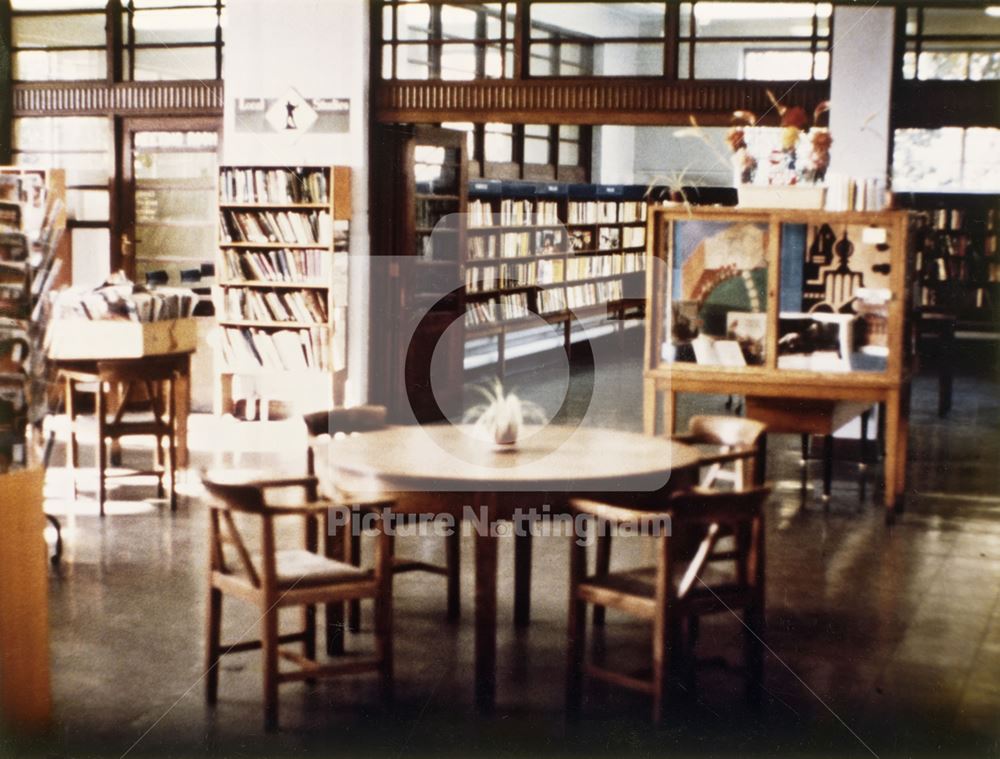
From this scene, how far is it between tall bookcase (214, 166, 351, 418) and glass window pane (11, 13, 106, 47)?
74.0 inches

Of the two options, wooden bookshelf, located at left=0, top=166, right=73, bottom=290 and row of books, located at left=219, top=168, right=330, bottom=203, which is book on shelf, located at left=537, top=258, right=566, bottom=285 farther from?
wooden bookshelf, located at left=0, top=166, right=73, bottom=290

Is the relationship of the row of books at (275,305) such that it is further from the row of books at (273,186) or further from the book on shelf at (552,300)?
the book on shelf at (552,300)

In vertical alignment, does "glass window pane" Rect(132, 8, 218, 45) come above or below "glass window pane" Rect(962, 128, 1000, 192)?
above

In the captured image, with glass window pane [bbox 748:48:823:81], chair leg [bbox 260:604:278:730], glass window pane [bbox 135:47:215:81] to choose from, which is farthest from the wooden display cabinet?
glass window pane [bbox 135:47:215:81]

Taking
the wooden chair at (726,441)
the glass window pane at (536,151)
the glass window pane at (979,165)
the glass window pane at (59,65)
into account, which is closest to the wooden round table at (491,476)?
the wooden chair at (726,441)

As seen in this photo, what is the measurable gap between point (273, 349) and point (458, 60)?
8.15ft

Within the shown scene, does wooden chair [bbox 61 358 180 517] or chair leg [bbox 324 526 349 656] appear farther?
wooden chair [bbox 61 358 180 517]

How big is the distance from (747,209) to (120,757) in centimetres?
461

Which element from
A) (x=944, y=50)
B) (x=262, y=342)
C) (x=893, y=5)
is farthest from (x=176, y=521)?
(x=944, y=50)

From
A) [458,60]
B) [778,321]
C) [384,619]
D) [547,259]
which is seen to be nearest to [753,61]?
[458,60]

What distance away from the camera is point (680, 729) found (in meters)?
4.00

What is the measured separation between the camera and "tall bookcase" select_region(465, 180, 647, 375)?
11.9 m

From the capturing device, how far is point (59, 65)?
10.0m

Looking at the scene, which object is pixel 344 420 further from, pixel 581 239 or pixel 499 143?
pixel 581 239
